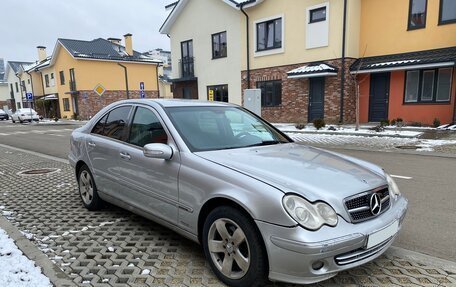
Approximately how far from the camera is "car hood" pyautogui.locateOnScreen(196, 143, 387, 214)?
106 inches

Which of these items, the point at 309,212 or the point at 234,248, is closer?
the point at 309,212

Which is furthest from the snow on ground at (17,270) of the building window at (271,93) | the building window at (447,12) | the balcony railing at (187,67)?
the balcony railing at (187,67)

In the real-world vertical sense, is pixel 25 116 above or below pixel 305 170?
below

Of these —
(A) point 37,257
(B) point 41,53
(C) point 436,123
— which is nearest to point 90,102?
(B) point 41,53

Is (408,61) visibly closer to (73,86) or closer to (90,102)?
(90,102)

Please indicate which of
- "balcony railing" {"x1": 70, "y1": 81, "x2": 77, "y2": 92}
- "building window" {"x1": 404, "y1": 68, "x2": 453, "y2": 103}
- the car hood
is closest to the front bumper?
the car hood

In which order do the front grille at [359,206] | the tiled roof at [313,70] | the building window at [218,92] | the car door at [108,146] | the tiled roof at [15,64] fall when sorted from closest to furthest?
the front grille at [359,206], the car door at [108,146], the tiled roof at [313,70], the building window at [218,92], the tiled roof at [15,64]

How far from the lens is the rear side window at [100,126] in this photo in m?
4.83

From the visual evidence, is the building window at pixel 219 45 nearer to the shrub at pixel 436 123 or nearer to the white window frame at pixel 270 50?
the white window frame at pixel 270 50

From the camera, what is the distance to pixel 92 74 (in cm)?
3628

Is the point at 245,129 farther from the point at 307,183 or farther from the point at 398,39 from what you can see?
the point at 398,39

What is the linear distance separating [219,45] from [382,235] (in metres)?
21.2

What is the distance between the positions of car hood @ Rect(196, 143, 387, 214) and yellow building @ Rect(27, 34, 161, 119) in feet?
104

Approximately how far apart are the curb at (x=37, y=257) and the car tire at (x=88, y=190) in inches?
37.9
